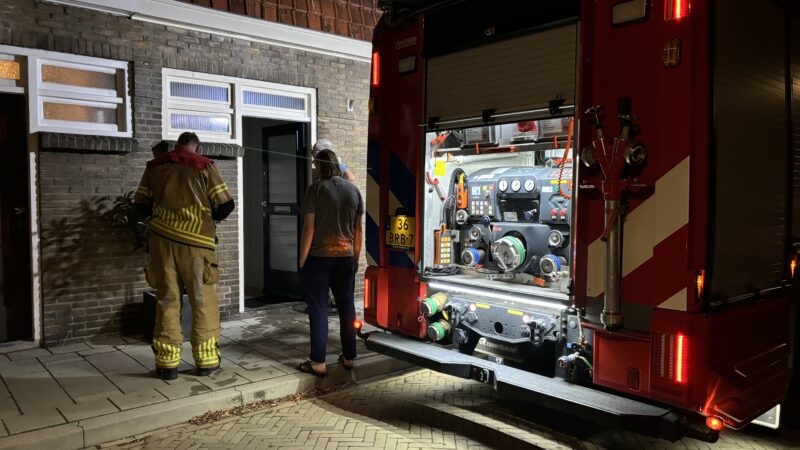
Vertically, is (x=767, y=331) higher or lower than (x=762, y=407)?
higher

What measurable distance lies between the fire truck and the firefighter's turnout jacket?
4.68 feet

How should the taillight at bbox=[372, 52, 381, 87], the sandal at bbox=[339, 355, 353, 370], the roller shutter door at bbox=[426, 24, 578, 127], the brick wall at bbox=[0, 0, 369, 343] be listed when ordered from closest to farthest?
the roller shutter door at bbox=[426, 24, 578, 127] < the taillight at bbox=[372, 52, 381, 87] < the sandal at bbox=[339, 355, 353, 370] < the brick wall at bbox=[0, 0, 369, 343]

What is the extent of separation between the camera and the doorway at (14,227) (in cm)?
607

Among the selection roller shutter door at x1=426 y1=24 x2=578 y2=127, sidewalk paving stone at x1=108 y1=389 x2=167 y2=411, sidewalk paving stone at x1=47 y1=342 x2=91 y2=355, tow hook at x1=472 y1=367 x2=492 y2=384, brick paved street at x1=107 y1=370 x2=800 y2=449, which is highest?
roller shutter door at x1=426 y1=24 x2=578 y2=127

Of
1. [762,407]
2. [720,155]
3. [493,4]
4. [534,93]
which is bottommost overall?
[762,407]

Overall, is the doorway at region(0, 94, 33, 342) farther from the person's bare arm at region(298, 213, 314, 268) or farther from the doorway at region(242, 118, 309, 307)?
the person's bare arm at region(298, 213, 314, 268)

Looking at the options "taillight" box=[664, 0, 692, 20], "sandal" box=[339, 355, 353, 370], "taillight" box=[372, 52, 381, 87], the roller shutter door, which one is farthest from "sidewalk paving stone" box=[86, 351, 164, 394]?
"taillight" box=[664, 0, 692, 20]

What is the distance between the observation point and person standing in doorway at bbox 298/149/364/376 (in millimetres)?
5211

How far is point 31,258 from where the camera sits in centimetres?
614

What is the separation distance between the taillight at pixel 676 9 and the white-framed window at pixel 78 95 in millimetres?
5532

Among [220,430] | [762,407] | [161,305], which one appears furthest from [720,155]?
[161,305]

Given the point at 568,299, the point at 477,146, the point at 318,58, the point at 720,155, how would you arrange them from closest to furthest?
the point at 720,155
the point at 568,299
the point at 477,146
the point at 318,58

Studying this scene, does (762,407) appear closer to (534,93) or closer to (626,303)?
(626,303)

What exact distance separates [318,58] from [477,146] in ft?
13.6
